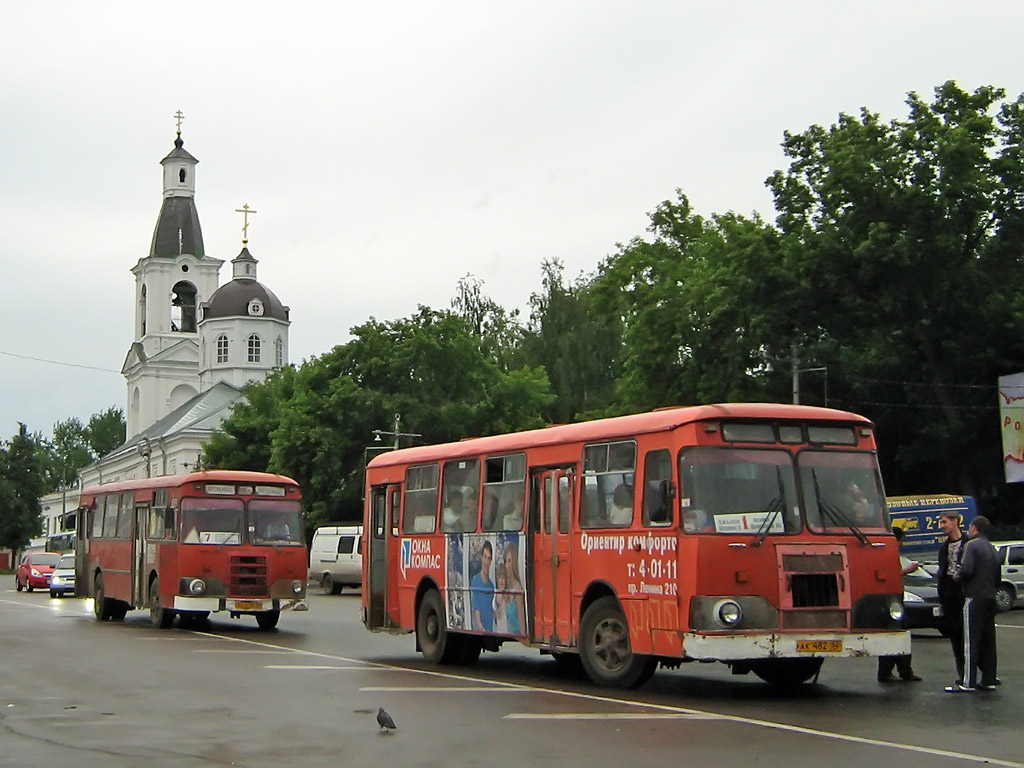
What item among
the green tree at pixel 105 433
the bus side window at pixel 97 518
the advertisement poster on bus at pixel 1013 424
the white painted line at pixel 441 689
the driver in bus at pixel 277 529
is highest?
the green tree at pixel 105 433

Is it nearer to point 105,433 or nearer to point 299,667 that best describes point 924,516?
point 299,667

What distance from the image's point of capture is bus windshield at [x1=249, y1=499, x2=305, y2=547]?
92.1ft

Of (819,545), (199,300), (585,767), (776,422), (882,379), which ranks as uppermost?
(199,300)

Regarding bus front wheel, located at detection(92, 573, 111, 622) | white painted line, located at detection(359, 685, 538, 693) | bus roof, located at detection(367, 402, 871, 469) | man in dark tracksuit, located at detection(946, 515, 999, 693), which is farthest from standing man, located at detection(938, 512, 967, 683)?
bus front wheel, located at detection(92, 573, 111, 622)

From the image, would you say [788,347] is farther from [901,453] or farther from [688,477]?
[688,477]

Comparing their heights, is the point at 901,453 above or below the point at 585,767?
above

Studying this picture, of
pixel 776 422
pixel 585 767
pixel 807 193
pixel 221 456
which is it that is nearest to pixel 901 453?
pixel 807 193

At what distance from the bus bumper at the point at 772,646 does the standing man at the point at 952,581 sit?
150cm

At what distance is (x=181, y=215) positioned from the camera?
413 ft

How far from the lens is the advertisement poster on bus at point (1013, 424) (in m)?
45.2

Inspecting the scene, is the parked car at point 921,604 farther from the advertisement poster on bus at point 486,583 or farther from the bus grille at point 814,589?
the bus grille at point 814,589

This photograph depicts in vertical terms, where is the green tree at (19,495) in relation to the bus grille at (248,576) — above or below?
above

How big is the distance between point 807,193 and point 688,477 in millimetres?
36919

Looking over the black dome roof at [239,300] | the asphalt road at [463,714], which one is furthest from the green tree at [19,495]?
the asphalt road at [463,714]
